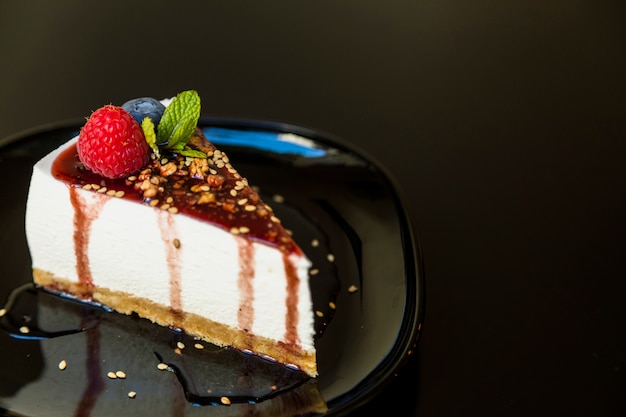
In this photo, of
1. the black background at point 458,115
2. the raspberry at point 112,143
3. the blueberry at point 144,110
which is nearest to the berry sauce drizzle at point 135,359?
the black background at point 458,115

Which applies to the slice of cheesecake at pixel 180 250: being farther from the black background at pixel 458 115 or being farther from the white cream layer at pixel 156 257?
the black background at pixel 458 115

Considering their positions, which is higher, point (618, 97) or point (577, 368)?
point (618, 97)

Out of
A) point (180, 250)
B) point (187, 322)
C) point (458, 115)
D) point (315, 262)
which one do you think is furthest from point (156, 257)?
point (458, 115)

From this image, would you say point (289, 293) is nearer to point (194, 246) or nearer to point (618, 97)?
point (194, 246)

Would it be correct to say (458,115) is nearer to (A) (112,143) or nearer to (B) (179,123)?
(B) (179,123)

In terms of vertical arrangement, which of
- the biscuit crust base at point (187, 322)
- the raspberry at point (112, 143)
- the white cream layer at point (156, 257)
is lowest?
the biscuit crust base at point (187, 322)

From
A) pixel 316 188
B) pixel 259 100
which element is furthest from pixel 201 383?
pixel 259 100

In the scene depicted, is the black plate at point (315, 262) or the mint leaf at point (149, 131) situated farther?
the mint leaf at point (149, 131)
